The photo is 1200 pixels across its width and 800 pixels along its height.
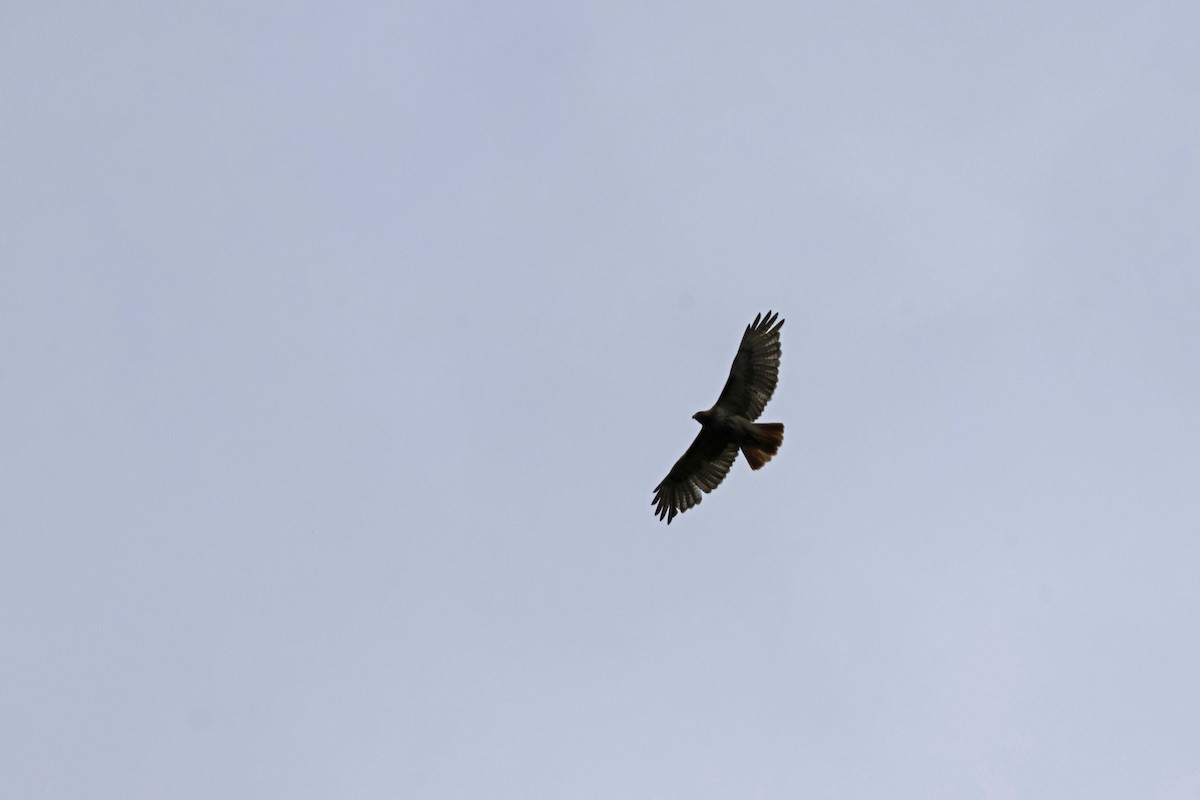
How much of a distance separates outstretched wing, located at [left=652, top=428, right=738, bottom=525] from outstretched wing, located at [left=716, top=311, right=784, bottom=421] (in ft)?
3.10

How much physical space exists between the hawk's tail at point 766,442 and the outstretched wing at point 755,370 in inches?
25.9

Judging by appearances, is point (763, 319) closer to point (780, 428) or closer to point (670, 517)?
point (780, 428)

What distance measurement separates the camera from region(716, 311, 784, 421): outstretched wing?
87.3ft

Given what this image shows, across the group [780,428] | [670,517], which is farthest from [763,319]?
[670,517]

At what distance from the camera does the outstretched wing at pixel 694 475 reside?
27.7m

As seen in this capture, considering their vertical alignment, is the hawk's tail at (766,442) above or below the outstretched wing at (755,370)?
below

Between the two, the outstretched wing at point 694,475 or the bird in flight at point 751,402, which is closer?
the bird in flight at point 751,402

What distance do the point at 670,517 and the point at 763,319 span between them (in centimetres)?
420

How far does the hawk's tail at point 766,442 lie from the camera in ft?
86.2

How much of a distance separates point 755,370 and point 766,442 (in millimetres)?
1281

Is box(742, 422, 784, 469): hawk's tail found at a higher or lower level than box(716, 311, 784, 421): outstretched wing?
lower

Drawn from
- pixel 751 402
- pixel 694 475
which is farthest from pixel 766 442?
pixel 694 475

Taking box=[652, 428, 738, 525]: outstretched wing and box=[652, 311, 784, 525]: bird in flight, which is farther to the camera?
box=[652, 428, 738, 525]: outstretched wing

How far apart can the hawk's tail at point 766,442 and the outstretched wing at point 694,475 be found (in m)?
1.05
